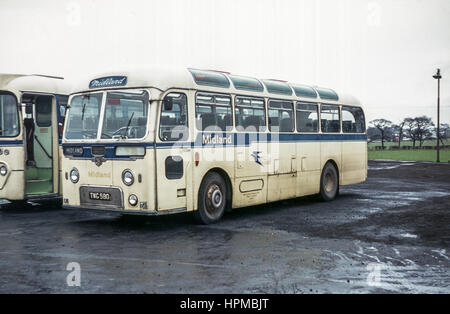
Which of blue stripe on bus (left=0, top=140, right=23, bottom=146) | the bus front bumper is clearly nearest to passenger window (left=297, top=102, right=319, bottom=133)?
the bus front bumper

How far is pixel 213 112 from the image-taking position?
12094 millimetres

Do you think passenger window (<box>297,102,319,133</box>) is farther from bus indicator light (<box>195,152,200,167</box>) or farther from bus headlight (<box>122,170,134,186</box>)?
bus headlight (<box>122,170,134,186</box>)

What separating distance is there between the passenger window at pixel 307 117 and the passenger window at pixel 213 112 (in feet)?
10.3

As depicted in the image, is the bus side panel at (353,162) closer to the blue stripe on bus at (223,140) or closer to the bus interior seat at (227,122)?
the blue stripe on bus at (223,140)

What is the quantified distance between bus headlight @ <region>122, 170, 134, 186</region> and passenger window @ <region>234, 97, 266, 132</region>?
3017 millimetres

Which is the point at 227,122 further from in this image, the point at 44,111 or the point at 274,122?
the point at 44,111

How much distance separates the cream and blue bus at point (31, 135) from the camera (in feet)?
45.6

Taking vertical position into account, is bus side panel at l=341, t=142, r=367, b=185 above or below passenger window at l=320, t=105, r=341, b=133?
below

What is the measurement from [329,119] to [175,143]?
6968mm

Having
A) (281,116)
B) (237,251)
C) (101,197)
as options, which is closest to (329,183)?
(281,116)

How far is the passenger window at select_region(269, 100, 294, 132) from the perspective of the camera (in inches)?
555

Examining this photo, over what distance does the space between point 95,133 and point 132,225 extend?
2046mm

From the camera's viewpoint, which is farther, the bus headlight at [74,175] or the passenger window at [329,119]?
the passenger window at [329,119]

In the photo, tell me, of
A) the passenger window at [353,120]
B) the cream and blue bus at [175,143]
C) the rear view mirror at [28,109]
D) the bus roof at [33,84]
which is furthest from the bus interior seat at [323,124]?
the rear view mirror at [28,109]
